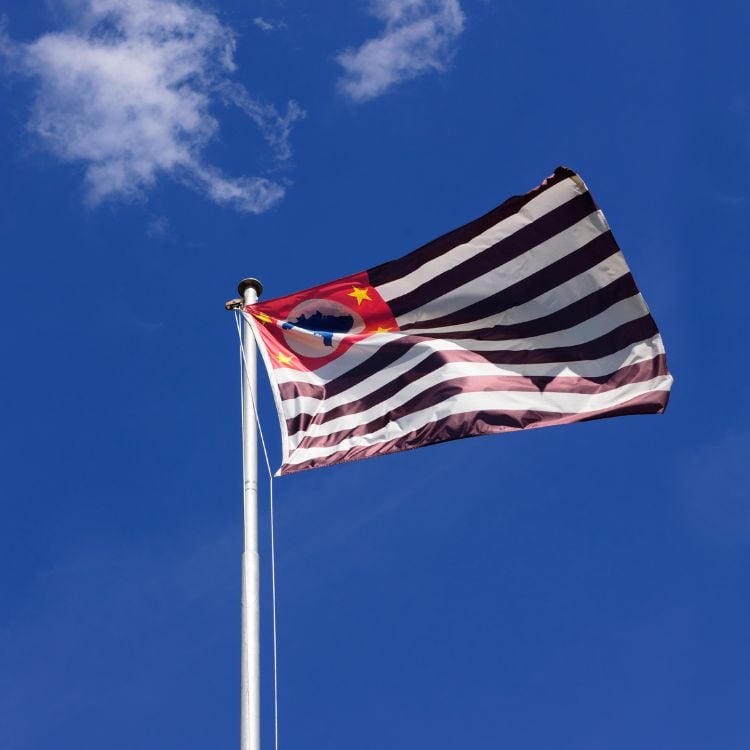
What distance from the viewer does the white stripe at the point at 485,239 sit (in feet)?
59.6

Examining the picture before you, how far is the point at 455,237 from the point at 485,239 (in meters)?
Result: 0.43

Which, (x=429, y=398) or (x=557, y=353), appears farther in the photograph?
(x=557, y=353)

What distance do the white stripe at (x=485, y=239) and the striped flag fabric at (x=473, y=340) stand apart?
0.02m

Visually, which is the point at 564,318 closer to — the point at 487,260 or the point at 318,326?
the point at 487,260

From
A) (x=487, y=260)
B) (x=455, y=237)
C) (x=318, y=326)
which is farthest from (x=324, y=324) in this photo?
(x=487, y=260)

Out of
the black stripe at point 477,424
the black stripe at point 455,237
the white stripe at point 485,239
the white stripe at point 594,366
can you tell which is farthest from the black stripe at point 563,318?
the black stripe at point 477,424

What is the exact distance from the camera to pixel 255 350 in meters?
16.2

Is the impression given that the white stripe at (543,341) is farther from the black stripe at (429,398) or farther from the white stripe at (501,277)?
the white stripe at (501,277)

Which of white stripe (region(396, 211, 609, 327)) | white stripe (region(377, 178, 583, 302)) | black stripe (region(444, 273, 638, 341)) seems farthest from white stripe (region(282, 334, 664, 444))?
white stripe (region(377, 178, 583, 302))

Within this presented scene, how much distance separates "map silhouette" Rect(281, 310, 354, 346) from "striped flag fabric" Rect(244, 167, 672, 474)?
0.06ft

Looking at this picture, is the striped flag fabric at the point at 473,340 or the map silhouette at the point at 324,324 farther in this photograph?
the map silhouette at the point at 324,324

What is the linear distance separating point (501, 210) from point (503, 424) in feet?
11.8

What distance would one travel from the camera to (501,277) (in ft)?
59.9

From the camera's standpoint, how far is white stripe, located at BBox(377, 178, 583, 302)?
18.2m
